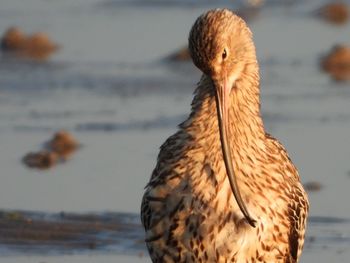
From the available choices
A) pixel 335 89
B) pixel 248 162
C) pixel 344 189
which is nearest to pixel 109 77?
pixel 335 89

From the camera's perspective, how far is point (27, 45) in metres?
15.1

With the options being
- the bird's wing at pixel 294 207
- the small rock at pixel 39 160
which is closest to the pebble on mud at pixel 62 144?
the small rock at pixel 39 160

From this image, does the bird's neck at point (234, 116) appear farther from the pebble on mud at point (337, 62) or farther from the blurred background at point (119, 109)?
the pebble on mud at point (337, 62)

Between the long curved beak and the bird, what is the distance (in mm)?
75

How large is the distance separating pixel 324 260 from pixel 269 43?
5682 mm

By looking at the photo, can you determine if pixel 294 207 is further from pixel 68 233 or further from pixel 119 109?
pixel 119 109

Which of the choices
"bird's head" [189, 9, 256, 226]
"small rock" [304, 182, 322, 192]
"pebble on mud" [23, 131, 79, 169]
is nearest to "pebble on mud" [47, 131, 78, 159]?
"pebble on mud" [23, 131, 79, 169]

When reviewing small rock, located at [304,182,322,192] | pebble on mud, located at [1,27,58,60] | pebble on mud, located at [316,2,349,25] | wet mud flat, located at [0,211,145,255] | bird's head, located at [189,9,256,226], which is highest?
bird's head, located at [189,9,256,226]

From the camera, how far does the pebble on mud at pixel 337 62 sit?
14.2m

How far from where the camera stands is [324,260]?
9.70 m

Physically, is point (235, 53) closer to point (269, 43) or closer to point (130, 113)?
point (130, 113)

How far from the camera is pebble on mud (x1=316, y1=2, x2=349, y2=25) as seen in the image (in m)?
16.3

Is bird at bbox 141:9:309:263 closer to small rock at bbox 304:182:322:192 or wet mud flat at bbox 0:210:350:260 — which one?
wet mud flat at bbox 0:210:350:260

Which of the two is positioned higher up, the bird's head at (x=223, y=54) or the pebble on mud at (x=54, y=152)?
the bird's head at (x=223, y=54)
